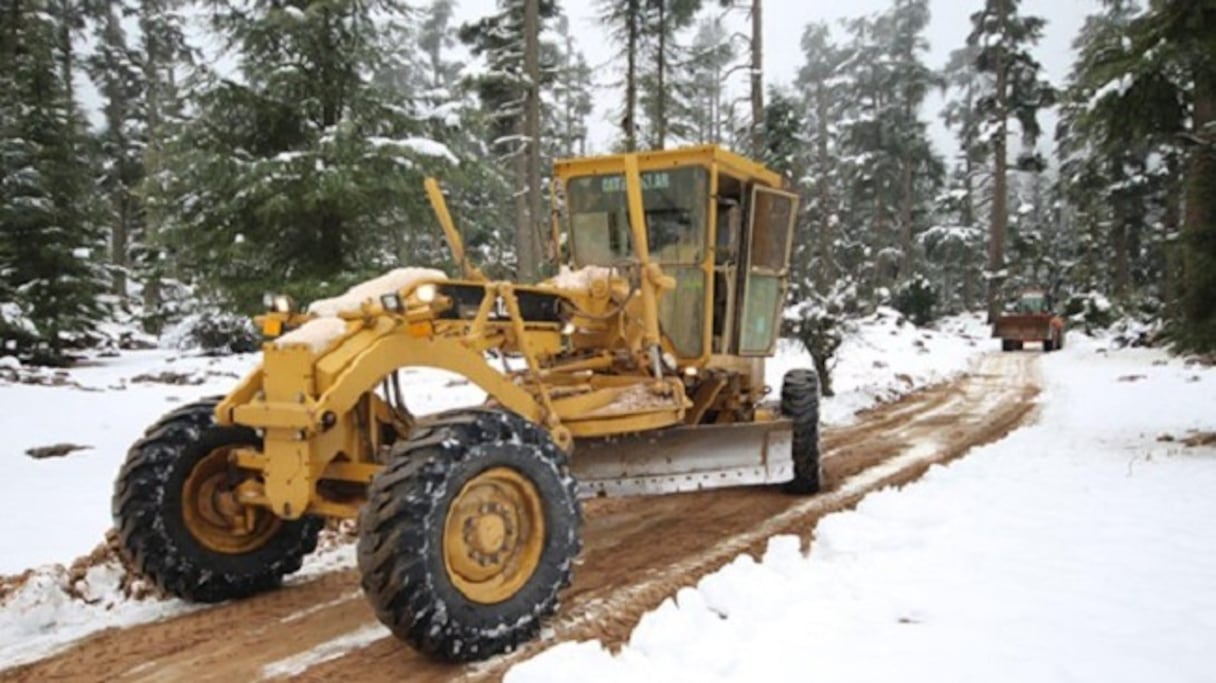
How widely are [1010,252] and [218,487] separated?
5228 cm

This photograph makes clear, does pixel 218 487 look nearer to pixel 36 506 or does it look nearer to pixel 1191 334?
pixel 36 506

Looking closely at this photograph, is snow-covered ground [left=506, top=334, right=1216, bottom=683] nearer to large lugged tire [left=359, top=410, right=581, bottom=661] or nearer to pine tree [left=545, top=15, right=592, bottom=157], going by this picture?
large lugged tire [left=359, top=410, right=581, bottom=661]

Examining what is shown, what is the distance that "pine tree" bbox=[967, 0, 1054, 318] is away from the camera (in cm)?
3466

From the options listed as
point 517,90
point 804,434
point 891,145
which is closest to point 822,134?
point 891,145

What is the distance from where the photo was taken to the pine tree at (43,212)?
1803 centimetres

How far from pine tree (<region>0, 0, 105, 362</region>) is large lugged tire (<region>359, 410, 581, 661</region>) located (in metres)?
16.5

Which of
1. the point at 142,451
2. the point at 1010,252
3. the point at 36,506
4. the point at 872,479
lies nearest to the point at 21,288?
the point at 36,506

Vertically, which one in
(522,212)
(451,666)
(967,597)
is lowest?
(451,666)

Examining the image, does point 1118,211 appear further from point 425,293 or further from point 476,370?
point 425,293

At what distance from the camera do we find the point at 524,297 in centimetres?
543

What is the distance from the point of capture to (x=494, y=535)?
410 cm

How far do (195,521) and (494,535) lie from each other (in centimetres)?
182

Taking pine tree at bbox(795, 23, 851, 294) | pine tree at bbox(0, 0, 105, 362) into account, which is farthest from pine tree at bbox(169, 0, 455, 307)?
pine tree at bbox(795, 23, 851, 294)

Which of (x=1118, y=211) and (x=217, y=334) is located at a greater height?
(x=1118, y=211)
